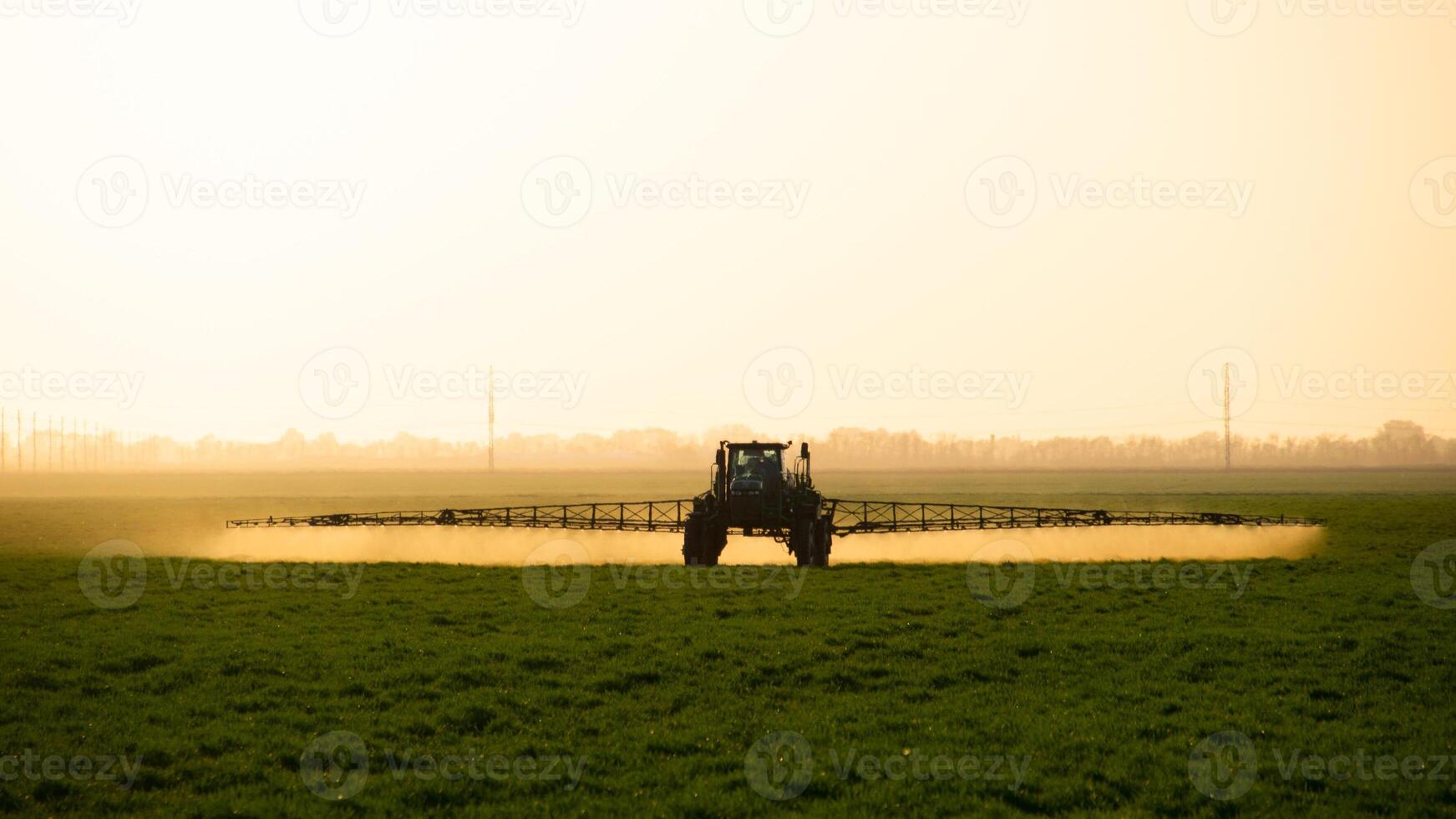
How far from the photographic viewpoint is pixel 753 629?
19953 mm

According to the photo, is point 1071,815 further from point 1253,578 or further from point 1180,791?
point 1253,578

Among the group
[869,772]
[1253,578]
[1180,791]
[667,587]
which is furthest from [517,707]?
[1253,578]

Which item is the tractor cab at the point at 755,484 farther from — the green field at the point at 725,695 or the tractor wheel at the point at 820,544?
the green field at the point at 725,695

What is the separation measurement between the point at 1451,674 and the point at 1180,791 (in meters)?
8.57

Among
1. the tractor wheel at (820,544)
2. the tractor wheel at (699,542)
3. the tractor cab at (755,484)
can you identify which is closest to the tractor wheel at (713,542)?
the tractor wheel at (699,542)

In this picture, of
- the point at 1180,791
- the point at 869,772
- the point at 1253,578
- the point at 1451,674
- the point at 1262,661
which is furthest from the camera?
the point at 1253,578

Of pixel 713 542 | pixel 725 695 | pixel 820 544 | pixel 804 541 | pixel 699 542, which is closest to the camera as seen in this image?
pixel 725 695

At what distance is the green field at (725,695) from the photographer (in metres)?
11.4

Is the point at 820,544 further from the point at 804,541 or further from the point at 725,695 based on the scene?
the point at 725,695

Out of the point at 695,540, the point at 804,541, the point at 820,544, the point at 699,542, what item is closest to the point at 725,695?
the point at 804,541

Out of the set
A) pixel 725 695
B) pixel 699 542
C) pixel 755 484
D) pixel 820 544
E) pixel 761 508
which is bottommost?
pixel 725 695

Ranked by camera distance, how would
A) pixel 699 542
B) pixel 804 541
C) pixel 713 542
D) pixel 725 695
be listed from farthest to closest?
pixel 713 542 < pixel 699 542 < pixel 804 541 < pixel 725 695

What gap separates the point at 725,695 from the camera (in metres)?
15.4

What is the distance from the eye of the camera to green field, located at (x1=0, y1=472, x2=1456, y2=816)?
1136 centimetres
